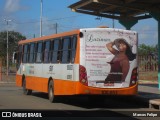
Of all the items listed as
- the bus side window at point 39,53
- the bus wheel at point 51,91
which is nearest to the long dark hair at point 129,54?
the bus wheel at point 51,91

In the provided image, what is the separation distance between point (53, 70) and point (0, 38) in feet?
354

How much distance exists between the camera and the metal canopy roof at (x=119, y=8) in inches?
915

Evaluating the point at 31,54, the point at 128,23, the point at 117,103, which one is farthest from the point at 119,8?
the point at 117,103

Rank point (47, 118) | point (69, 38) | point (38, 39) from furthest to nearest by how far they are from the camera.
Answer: point (38, 39), point (69, 38), point (47, 118)

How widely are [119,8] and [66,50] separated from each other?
805cm

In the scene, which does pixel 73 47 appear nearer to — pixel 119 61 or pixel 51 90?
pixel 119 61

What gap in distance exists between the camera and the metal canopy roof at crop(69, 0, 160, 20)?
23234mm

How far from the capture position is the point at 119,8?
2566cm

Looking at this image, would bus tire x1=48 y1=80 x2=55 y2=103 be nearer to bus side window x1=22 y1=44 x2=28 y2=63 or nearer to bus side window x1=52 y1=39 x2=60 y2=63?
bus side window x1=52 y1=39 x2=60 y2=63

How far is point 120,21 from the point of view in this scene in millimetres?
26984

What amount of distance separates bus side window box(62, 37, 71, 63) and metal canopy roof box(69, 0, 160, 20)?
15.6 ft

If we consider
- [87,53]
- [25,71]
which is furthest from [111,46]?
[25,71]

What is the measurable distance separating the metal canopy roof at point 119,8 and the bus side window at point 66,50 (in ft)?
15.6

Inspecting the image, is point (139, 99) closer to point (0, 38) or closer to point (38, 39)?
point (38, 39)
